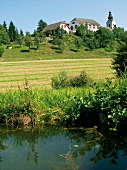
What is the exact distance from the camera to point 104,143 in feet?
19.0

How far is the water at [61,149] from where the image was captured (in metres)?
4.93

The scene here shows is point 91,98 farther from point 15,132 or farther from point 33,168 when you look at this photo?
point 33,168

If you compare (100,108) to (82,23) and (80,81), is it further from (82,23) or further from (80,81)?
(82,23)

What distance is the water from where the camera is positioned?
4.93 meters

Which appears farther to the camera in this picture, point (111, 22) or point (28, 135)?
point (111, 22)

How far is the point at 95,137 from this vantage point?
618 centimetres

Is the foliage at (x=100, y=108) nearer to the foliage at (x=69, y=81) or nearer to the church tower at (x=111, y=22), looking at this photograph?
the foliage at (x=69, y=81)

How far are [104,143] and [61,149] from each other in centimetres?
92

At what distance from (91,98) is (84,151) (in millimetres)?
1838

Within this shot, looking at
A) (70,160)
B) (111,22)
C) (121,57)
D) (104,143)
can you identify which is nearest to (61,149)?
(70,160)

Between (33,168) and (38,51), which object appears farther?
(38,51)

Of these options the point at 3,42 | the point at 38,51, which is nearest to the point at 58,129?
the point at 38,51

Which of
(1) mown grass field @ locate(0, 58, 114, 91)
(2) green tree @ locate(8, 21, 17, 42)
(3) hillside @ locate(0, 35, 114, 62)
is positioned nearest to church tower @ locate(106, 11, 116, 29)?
(2) green tree @ locate(8, 21, 17, 42)

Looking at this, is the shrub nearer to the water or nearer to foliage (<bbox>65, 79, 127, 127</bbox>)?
foliage (<bbox>65, 79, 127, 127</bbox>)
